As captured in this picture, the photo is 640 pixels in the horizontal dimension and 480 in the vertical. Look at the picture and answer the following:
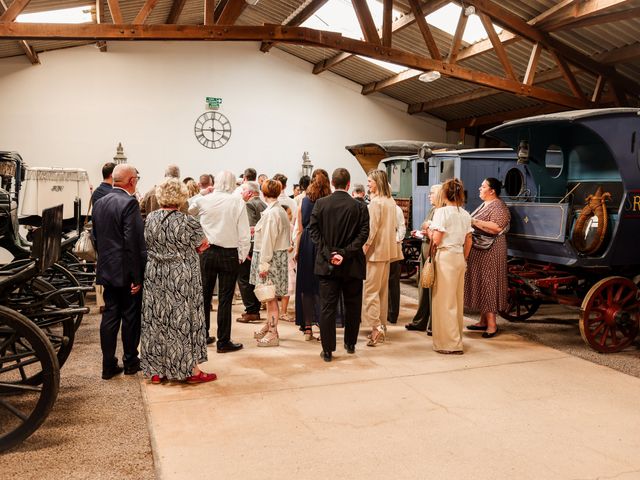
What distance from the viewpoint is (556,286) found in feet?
18.8

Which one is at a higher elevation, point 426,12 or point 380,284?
point 426,12

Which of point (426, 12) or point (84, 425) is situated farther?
point (426, 12)

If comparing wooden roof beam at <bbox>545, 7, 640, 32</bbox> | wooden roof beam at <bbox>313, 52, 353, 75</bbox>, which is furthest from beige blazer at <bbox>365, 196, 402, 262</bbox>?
wooden roof beam at <bbox>313, 52, 353, 75</bbox>

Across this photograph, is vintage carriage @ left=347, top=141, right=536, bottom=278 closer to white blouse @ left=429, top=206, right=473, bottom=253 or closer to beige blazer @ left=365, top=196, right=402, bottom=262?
white blouse @ left=429, top=206, right=473, bottom=253

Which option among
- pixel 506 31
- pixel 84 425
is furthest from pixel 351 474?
pixel 506 31

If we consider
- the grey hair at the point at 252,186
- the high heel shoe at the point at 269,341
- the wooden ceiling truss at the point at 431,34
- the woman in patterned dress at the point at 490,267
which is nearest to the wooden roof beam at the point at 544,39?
the wooden ceiling truss at the point at 431,34

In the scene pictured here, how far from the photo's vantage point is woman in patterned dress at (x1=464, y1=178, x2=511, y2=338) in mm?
5789

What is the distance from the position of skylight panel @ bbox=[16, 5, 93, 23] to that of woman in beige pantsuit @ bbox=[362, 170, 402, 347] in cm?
782

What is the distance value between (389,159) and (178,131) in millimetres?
5628

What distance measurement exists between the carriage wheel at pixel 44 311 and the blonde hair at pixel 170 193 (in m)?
0.98

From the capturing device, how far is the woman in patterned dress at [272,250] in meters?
5.34

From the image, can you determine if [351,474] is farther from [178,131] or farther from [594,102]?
[178,131]

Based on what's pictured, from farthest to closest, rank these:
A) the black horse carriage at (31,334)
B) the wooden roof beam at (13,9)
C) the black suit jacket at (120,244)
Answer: the wooden roof beam at (13,9) < the black suit jacket at (120,244) < the black horse carriage at (31,334)

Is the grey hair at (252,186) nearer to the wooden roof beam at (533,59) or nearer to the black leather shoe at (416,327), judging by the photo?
the black leather shoe at (416,327)
